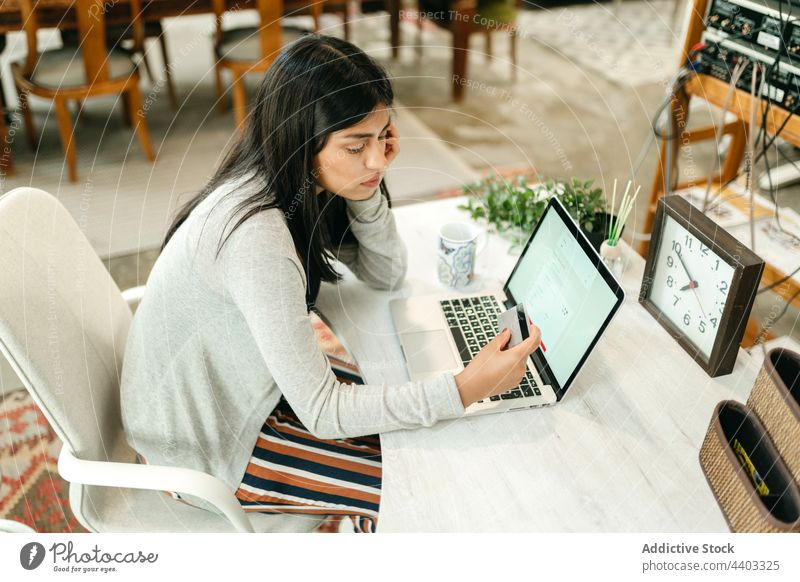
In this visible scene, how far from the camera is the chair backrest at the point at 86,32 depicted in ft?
7.68

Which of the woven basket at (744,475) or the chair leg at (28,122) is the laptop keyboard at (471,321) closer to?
the woven basket at (744,475)

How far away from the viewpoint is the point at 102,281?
3.74 feet

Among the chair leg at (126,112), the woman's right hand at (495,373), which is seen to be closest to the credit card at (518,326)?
the woman's right hand at (495,373)

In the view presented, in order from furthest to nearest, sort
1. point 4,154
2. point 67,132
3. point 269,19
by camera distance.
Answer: point 4,154, point 269,19, point 67,132

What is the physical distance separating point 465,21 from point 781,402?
2.84 m

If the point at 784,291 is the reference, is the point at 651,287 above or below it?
above

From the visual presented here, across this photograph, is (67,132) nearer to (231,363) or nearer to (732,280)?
(231,363)

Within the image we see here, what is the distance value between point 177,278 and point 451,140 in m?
2.28

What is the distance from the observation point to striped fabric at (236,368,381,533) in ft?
3.39

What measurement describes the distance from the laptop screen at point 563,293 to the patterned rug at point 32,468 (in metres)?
0.49

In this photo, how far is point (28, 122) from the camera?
2887mm

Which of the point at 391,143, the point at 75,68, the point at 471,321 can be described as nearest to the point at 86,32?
the point at 75,68

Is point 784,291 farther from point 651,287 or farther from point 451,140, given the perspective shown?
point 451,140

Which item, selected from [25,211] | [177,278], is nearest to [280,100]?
[177,278]
